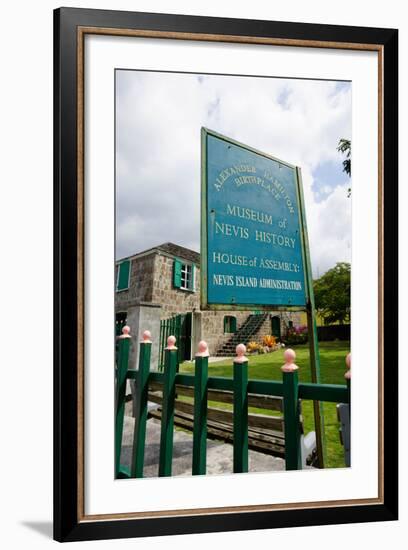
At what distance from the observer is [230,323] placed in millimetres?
2598

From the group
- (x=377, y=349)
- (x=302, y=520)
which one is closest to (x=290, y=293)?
(x=377, y=349)

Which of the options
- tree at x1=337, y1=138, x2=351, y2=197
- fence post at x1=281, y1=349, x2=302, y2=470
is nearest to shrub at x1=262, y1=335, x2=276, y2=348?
fence post at x1=281, y1=349, x2=302, y2=470

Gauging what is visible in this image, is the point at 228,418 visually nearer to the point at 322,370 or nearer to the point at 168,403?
the point at 168,403

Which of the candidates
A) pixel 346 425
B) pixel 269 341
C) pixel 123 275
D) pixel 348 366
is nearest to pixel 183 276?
pixel 123 275

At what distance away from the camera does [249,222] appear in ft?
8.66

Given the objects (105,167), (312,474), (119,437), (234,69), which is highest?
(234,69)

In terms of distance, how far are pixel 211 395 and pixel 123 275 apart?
0.63 m

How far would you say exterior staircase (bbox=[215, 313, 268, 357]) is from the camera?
2574 mm

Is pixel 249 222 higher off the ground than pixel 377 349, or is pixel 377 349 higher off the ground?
pixel 249 222

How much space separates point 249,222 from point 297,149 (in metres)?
0.38

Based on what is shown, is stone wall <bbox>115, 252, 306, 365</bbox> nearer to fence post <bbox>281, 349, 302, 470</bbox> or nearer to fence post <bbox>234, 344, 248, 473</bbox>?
fence post <bbox>234, 344, 248, 473</bbox>

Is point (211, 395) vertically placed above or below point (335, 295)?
below

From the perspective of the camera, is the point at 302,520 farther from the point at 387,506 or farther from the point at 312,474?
the point at 387,506

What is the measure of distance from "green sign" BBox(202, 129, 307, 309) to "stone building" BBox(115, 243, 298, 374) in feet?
0.19
